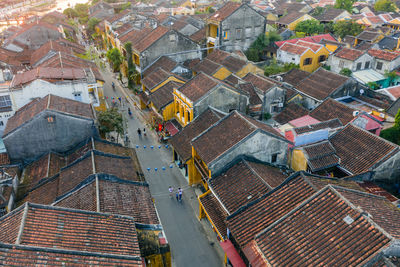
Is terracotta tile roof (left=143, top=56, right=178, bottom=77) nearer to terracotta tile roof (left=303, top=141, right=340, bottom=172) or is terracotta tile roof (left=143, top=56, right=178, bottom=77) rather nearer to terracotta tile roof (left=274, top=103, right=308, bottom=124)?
terracotta tile roof (left=274, top=103, right=308, bottom=124)

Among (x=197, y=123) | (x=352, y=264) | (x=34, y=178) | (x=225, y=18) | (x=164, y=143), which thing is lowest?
(x=164, y=143)

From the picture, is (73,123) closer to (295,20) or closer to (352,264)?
(352,264)

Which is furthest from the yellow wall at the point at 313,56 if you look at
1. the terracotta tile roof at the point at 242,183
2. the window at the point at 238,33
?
the terracotta tile roof at the point at 242,183

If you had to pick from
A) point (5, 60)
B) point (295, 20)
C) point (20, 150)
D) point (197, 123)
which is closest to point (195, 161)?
point (197, 123)

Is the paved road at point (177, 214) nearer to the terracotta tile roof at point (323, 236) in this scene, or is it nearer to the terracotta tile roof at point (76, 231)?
the terracotta tile roof at point (76, 231)

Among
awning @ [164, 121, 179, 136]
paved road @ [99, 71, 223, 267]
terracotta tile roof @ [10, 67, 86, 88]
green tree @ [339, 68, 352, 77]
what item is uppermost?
terracotta tile roof @ [10, 67, 86, 88]

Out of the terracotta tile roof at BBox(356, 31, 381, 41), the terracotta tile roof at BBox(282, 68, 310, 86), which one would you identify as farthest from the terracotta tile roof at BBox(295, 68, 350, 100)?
the terracotta tile roof at BBox(356, 31, 381, 41)

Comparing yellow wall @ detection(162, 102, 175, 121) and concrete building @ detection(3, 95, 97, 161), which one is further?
yellow wall @ detection(162, 102, 175, 121)
